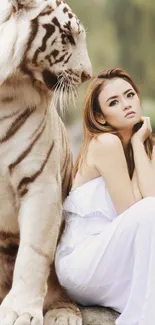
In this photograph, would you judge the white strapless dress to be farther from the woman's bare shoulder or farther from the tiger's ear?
the tiger's ear

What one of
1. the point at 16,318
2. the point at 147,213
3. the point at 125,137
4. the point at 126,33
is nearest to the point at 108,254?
Answer: the point at 147,213

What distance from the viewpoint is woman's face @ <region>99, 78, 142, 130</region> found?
6.16ft

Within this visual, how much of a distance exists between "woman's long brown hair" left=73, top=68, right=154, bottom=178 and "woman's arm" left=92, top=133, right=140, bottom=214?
0.05 metres

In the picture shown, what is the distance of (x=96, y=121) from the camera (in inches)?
74.8

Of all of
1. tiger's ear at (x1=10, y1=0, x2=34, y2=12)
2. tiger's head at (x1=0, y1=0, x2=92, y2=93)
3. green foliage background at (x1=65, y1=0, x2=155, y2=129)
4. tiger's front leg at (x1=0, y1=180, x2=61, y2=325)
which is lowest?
green foliage background at (x1=65, y1=0, x2=155, y2=129)

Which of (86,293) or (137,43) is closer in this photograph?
(86,293)

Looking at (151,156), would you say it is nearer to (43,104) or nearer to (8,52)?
(43,104)

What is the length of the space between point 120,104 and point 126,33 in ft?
14.6

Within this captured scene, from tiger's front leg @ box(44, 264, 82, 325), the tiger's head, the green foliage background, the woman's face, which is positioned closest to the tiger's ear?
the tiger's head

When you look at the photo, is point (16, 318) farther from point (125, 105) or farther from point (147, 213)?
point (125, 105)

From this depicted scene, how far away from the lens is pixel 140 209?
Answer: 162 cm

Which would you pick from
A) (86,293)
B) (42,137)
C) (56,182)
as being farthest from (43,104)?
(86,293)

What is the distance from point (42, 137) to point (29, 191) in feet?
0.43

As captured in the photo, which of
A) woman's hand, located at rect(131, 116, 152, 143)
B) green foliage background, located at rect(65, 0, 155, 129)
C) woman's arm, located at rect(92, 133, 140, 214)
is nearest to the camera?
woman's arm, located at rect(92, 133, 140, 214)
